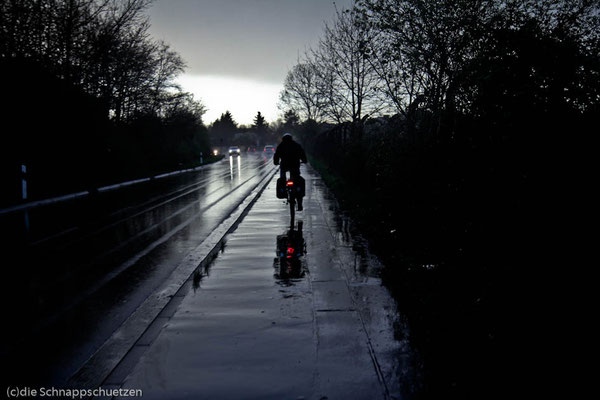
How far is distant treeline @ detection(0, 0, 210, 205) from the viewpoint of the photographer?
15758 millimetres

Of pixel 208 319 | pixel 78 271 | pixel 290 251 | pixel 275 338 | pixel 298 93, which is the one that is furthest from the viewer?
pixel 298 93

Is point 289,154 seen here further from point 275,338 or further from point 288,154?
point 275,338

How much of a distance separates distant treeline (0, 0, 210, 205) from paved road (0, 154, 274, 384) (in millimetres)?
2926

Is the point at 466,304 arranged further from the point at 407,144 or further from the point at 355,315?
→ the point at 407,144

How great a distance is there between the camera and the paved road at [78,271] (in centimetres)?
441

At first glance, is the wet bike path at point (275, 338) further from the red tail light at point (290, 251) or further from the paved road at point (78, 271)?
the paved road at point (78, 271)

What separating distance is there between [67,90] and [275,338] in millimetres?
17278

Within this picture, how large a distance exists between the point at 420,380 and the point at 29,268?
20.9 feet

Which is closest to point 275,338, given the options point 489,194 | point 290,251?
point 489,194

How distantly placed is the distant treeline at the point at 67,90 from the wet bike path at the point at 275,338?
11.8m

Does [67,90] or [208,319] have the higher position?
[67,90]

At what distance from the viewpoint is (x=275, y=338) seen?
4.50 meters

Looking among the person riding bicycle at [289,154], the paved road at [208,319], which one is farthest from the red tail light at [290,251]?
the person riding bicycle at [289,154]

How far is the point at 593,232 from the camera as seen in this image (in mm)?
4102
